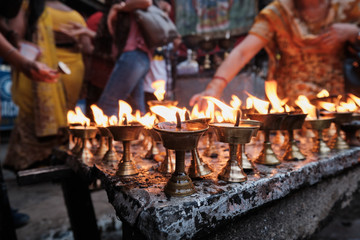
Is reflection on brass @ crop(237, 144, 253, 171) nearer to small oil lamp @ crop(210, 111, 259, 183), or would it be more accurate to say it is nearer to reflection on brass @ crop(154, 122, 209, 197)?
small oil lamp @ crop(210, 111, 259, 183)

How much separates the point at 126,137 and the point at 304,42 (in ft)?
8.56

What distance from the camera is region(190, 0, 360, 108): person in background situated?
2516mm

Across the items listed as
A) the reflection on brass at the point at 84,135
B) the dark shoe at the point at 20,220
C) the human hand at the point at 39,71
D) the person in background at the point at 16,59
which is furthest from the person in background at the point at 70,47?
the reflection on brass at the point at 84,135

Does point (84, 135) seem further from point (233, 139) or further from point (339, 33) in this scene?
point (339, 33)

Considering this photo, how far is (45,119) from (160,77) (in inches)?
90.3

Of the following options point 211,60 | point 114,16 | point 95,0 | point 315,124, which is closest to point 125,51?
point 114,16

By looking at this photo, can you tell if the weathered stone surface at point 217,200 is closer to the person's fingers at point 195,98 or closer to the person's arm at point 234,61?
the person's fingers at point 195,98

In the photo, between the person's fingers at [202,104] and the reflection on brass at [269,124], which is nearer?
the reflection on brass at [269,124]

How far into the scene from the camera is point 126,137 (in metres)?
1.04

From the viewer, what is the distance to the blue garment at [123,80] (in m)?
3.75

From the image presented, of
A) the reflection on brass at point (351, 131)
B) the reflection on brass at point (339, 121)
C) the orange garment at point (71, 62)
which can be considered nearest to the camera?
the reflection on brass at point (339, 121)

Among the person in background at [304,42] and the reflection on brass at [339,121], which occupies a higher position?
the person in background at [304,42]

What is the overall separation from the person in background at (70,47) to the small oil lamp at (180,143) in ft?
13.8

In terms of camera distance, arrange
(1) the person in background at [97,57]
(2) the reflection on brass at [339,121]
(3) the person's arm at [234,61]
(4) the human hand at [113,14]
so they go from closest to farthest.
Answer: (2) the reflection on brass at [339,121], (3) the person's arm at [234,61], (4) the human hand at [113,14], (1) the person in background at [97,57]
